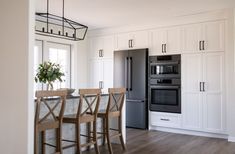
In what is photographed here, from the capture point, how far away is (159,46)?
18.5ft

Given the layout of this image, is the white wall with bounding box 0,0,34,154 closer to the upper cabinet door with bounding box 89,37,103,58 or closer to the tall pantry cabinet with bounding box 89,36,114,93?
the tall pantry cabinet with bounding box 89,36,114,93

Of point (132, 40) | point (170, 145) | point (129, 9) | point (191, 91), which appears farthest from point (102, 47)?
point (170, 145)

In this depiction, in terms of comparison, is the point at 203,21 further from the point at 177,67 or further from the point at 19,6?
the point at 19,6

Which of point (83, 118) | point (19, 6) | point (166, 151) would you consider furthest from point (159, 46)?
point (19, 6)

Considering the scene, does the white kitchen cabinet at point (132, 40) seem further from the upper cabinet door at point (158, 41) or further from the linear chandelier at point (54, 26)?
the linear chandelier at point (54, 26)

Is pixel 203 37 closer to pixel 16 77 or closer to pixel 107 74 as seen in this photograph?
pixel 107 74

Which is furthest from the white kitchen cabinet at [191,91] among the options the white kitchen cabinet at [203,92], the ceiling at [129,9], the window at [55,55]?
the window at [55,55]

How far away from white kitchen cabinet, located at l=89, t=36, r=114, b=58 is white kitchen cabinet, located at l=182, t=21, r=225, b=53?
194cm

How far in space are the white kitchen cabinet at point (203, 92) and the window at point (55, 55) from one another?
109 inches

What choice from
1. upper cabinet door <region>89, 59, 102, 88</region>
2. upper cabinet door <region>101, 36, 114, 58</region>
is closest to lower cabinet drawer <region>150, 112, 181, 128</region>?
upper cabinet door <region>89, 59, 102, 88</region>

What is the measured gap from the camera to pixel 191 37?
521cm

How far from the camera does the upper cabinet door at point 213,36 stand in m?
4.86

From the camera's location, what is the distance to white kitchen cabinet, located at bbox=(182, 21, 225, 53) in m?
4.89

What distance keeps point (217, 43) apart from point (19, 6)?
152 inches
